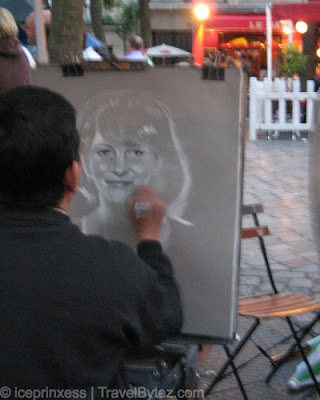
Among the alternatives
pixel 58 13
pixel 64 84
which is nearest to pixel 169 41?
pixel 58 13

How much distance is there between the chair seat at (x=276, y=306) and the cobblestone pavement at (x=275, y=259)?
493mm

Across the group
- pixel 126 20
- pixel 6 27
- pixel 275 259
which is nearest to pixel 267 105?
pixel 275 259

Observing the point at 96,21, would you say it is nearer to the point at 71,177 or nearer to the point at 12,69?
the point at 12,69

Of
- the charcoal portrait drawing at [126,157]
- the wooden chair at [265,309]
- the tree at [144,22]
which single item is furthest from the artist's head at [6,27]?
the tree at [144,22]

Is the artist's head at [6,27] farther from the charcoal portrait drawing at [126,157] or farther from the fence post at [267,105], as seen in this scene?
the fence post at [267,105]

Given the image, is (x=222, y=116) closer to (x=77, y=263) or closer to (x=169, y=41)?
(x=77, y=263)

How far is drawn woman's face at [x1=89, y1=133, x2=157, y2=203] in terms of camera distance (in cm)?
201

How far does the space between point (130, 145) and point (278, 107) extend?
32.5ft

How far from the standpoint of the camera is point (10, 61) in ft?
9.17

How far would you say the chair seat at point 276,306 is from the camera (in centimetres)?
280

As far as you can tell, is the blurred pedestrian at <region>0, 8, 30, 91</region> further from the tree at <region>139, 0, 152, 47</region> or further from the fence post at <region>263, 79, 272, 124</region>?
the tree at <region>139, 0, 152, 47</region>

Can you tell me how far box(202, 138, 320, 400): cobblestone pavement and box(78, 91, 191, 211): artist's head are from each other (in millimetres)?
978

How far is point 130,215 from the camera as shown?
1974mm

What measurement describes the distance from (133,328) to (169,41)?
2517 cm
